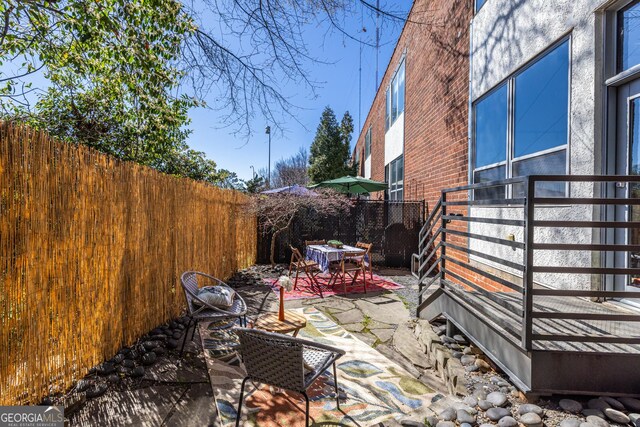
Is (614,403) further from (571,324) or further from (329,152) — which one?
(329,152)

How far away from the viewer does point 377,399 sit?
9.16 feet

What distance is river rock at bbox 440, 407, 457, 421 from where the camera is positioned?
226 cm

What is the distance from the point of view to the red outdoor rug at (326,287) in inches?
247

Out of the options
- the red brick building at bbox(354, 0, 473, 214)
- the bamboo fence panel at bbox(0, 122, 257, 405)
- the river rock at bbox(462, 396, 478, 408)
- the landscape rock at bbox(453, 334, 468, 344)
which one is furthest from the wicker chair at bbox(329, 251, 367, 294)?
the river rock at bbox(462, 396, 478, 408)

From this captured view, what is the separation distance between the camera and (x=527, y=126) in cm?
418

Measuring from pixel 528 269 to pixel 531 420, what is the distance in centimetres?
97

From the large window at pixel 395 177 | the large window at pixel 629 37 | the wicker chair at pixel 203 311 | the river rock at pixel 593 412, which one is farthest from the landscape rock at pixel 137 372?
the large window at pixel 395 177

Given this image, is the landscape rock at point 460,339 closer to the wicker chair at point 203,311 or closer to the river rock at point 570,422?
the river rock at point 570,422

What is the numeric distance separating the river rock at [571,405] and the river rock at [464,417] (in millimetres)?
603

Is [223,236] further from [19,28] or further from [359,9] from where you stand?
[359,9]

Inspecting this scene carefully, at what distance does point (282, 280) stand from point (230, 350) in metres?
1.01

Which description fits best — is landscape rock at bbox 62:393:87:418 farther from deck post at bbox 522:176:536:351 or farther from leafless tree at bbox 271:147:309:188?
leafless tree at bbox 271:147:309:188

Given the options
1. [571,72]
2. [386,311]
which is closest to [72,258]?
[386,311]

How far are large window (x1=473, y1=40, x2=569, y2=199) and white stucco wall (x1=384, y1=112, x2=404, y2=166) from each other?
472 centimetres
